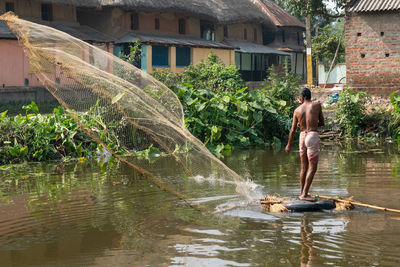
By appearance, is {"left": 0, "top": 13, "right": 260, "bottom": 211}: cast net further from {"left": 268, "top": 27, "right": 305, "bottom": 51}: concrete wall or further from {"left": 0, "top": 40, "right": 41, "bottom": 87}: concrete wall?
{"left": 268, "top": 27, "right": 305, "bottom": 51}: concrete wall

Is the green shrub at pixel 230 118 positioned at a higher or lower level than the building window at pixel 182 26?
lower

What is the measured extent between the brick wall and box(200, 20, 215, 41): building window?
15152 millimetres

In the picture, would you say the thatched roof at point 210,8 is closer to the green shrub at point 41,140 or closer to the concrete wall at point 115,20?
the concrete wall at point 115,20

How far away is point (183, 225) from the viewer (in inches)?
274

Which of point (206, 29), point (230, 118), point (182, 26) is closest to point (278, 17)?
point (206, 29)

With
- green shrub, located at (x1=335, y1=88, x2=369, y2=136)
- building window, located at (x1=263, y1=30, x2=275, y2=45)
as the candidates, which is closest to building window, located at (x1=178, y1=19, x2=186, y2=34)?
building window, located at (x1=263, y1=30, x2=275, y2=45)

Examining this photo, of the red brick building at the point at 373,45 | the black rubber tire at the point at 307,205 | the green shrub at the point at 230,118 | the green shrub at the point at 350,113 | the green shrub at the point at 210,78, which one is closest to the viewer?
the black rubber tire at the point at 307,205

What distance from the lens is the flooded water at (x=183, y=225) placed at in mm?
5762

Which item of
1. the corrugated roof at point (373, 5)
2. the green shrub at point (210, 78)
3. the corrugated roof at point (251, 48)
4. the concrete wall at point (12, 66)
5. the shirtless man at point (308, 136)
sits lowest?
the shirtless man at point (308, 136)

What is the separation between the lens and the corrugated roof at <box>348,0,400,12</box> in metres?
19.9

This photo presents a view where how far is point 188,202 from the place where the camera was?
821cm

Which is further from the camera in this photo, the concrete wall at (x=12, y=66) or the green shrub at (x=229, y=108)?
the concrete wall at (x=12, y=66)

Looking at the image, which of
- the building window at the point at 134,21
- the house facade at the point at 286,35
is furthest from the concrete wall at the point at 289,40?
the building window at the point at 134,21

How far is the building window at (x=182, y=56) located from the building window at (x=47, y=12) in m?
7.16
